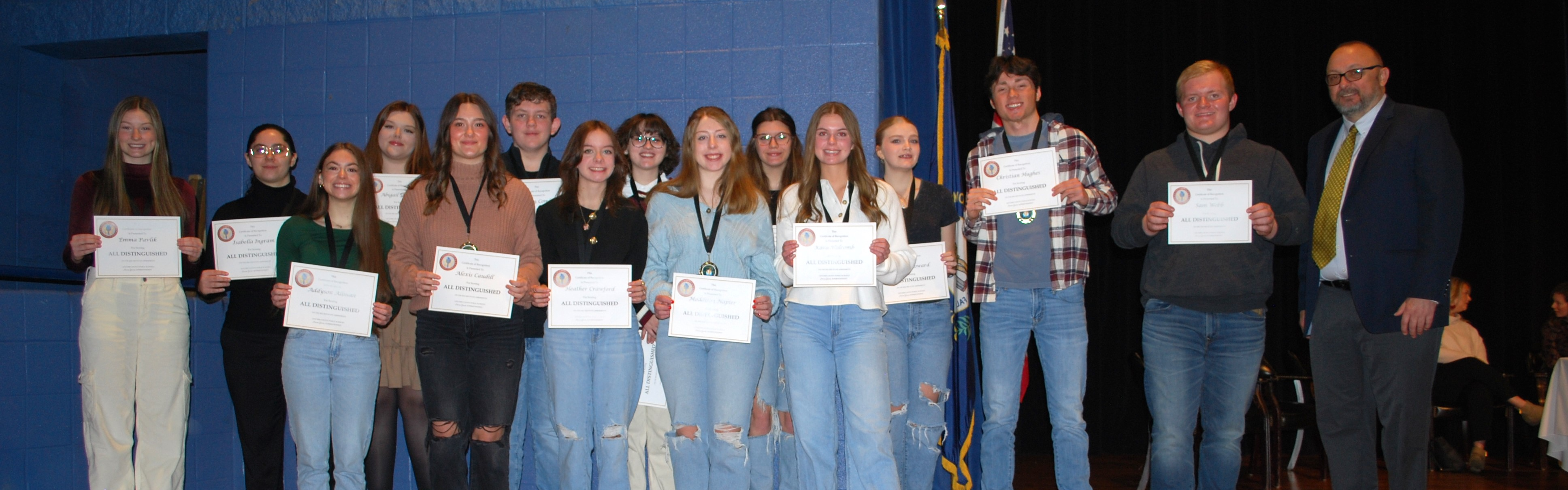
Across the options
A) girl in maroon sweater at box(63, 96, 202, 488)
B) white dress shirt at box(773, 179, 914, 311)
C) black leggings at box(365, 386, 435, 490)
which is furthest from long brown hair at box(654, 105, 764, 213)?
girl in maroon sweater at box(63, 96, 202, 488)

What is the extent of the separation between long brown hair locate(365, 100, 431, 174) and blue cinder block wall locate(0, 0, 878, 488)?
2.04 ft

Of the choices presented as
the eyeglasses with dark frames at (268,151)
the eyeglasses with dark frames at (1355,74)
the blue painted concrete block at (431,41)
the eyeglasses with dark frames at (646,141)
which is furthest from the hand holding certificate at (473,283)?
the eyeglasses with dark frames at (1355,74)

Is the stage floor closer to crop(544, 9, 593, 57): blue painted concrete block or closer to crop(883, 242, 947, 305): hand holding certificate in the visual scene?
crop(883, 242, 947, 305): hand holding certificate

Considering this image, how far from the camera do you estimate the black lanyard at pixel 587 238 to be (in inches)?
122

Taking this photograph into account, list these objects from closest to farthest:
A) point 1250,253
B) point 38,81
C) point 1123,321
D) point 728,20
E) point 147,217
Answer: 1. point 1250,253
2. point 147,217
3. point 728,20
4. point 38,81
5. point 1123,321

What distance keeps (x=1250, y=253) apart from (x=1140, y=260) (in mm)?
3384

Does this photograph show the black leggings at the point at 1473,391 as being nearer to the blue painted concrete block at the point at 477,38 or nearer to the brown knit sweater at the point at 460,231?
the brown knit sweater at the point at 460,231

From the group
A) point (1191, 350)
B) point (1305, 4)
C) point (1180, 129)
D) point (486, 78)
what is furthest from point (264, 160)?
point (1305, 4)

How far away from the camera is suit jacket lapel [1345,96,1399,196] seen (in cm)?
301

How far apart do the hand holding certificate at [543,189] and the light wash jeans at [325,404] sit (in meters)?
0.91

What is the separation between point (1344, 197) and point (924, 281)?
1.53m

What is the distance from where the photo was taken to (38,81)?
5.30 metres

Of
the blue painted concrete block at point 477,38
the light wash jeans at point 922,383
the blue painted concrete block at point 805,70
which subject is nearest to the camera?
the light wash jeans at point 922,383

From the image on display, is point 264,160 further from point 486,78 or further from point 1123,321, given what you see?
point 1123,321
